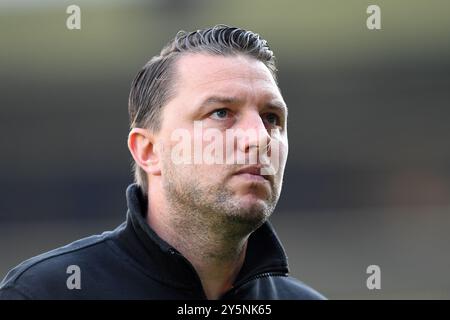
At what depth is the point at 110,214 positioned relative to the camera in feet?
23.2

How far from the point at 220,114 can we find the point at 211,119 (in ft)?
0.09

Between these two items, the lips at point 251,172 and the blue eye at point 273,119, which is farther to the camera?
the blue eye at point 273,119

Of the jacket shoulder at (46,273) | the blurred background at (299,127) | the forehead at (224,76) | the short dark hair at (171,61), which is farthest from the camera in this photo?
the blurred background at (299,127)

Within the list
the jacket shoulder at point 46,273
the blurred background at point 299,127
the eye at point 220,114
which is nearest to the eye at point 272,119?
the eye at point 220,114

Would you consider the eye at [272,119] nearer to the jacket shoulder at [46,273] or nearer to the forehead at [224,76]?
the forehead at [224,76]

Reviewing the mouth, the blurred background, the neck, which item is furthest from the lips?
the blurred background

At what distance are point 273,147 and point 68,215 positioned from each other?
17.9 ft

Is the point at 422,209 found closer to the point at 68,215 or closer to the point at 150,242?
the point at 68,215

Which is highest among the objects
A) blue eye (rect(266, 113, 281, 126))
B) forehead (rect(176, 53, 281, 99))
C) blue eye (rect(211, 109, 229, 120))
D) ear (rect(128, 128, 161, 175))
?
forehead (rect(176, 53, 281, 99))

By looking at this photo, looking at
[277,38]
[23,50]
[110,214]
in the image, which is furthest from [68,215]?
[277,38]

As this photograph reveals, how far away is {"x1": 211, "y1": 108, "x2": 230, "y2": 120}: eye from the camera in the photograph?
1.84 m

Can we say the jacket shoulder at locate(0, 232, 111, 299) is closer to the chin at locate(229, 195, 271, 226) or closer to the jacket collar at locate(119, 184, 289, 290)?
the jacket collar at locate(119, 184, 289, 290)

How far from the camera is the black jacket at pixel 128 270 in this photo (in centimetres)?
179

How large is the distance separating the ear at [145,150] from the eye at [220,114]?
21cm
